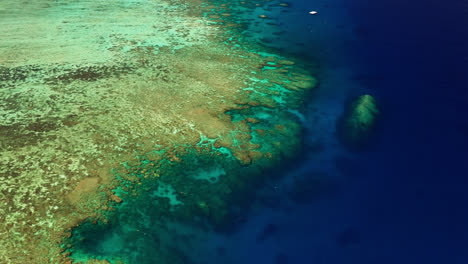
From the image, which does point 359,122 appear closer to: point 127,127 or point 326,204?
point 326,204

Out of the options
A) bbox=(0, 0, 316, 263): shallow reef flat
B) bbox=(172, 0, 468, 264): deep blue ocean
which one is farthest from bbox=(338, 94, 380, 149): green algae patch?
bbox=(0, 0, 316, 263): shallow reef flat

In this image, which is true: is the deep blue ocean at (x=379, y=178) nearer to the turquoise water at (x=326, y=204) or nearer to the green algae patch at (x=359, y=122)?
the turquoise water at (x=326, y=204)

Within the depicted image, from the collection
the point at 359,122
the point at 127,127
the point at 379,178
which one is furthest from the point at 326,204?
the point at 127,127

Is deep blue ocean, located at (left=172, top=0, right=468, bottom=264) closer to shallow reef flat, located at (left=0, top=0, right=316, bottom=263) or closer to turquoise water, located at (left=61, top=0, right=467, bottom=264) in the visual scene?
turquoise water, located at (left=61, top=0, right=467, bottom=264)

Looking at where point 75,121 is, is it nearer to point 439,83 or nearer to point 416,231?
point 416,231

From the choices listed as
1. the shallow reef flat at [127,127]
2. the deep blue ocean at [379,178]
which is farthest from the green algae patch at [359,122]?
the shallow reef flat at [127,127]

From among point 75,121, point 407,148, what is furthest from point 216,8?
point 407,148
